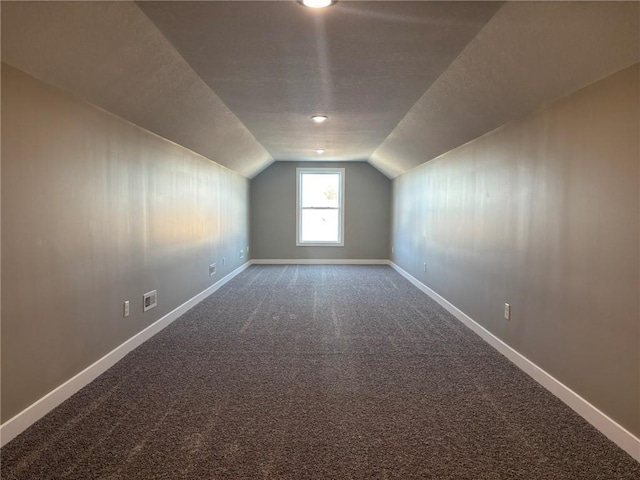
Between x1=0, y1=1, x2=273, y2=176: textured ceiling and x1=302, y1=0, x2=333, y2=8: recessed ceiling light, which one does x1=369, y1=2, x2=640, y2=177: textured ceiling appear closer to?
x1=302, y1=0, x2=333, y2=8: recessed ceiling light

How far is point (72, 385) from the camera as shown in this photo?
→ 8.68 ft

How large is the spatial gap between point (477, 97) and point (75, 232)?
9.73 ft

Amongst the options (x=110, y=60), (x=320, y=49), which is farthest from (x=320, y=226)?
(x=110, y=60)

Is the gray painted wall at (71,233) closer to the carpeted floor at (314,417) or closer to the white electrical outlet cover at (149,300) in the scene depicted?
the white electrical outlet cover at (149,300)

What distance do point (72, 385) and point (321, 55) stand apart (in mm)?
2621

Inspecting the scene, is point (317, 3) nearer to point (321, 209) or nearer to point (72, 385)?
point (72, 385)

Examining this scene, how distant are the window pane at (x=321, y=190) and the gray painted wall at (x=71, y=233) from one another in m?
4.83

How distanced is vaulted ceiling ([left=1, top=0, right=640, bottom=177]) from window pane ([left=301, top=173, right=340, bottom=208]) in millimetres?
4783

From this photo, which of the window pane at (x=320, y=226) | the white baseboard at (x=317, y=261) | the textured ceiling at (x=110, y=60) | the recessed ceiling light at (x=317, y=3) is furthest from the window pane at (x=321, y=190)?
the recessed ceiling light at (x=317, y=3)

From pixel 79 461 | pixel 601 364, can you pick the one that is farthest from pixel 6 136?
pixel 601 364

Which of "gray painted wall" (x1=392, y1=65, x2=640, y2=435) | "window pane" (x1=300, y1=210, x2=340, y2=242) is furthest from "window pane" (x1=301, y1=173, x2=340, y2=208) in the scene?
Result: "gray painted wall" (x1=392, y1=65, x2=640, y2=435)

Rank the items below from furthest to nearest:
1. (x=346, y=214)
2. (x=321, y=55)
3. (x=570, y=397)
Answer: (x=346, y=214) < (x=321, y=55) < (x=570, y=397)

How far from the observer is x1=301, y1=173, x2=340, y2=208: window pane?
30.1ft

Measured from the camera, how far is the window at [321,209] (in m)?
9.15
